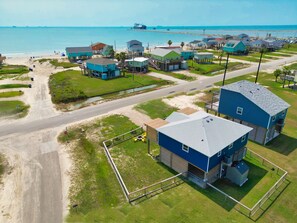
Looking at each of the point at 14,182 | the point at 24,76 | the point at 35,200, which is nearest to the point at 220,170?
the point at 35,200

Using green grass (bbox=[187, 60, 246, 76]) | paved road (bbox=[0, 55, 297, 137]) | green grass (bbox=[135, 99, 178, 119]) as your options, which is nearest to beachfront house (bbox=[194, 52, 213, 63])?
green grass (bbox=[187, 60, 246, 76])

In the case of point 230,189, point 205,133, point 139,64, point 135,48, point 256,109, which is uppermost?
point 135,48

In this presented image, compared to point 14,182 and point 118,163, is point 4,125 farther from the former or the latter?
point 118,163

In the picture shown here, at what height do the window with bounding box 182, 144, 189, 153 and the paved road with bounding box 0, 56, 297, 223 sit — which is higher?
the window with bounding box 182, 144, 189, 153

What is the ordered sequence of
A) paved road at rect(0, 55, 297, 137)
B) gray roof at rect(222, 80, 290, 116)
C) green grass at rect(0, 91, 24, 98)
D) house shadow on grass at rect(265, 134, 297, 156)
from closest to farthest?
1. house shadow on grass at rect(265, 134, 297, 156)
2. gray roof at rect(222, 80, 290, 116)
3. paved road at rect(0, 55, 297, 137)
4. green grass at rect(0, 91, 24, 98)

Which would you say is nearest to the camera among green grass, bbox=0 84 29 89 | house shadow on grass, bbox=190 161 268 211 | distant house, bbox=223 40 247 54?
house shadow on grass, bbox=190 161 268 211

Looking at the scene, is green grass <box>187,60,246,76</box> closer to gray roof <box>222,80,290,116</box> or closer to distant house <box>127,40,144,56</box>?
distant house <box>127,40,144,56</box>

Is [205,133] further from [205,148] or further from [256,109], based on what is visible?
[256,109]

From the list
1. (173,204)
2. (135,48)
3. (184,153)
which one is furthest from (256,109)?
(135,48)

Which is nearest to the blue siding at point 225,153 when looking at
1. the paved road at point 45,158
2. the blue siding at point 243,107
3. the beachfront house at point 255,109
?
the blue siding at point 243,107
